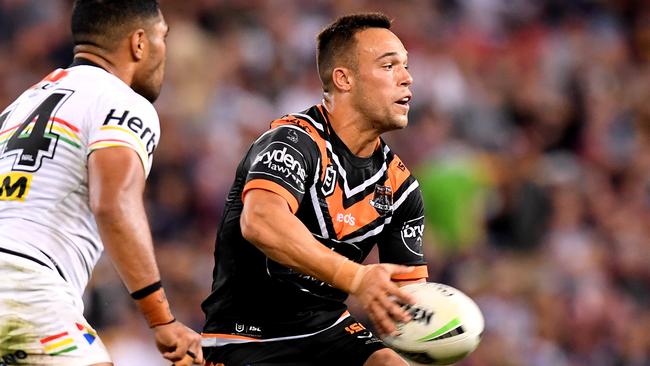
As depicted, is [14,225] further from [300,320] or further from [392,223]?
[392,223]

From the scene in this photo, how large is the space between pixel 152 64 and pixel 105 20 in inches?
12.8

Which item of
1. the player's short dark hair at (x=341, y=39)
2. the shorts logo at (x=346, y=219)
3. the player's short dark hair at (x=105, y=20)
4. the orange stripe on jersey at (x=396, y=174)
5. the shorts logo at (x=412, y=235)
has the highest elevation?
the player's short dark hair at (x=105, y=20)

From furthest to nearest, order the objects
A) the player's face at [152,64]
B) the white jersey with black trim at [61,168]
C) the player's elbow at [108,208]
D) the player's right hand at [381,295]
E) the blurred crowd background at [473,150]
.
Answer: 1. the blurred crowd background at [473,150]
2. the player's face at [152,64]
3. the white jersey with black trim at [61,168]
4. the player's right hand at [381,295]
5. the player's elbow at [108,208]

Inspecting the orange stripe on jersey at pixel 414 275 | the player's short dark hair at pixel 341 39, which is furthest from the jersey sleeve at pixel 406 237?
the player's short dark hair at pixel 341 39

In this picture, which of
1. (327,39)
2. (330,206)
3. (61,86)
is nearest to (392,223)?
(330,206)

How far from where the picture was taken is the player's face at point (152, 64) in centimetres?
587

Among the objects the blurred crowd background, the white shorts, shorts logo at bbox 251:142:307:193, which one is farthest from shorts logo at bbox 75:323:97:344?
the blurred crowd background

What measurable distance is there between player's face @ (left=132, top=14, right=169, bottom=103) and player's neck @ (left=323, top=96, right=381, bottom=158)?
1.02 metres

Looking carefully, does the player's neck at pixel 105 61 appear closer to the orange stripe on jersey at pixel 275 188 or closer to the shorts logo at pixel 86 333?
the orange stripe on jersey at pixel 275 188

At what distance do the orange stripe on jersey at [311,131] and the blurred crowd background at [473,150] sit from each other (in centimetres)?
438

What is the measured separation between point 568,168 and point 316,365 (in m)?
7.82

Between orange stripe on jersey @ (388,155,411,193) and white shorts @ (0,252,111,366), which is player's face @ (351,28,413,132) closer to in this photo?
orange stripe on jersey @ (388,155,411,193)

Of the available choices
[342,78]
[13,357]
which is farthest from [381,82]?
[13,357]

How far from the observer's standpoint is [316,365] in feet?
20.1
